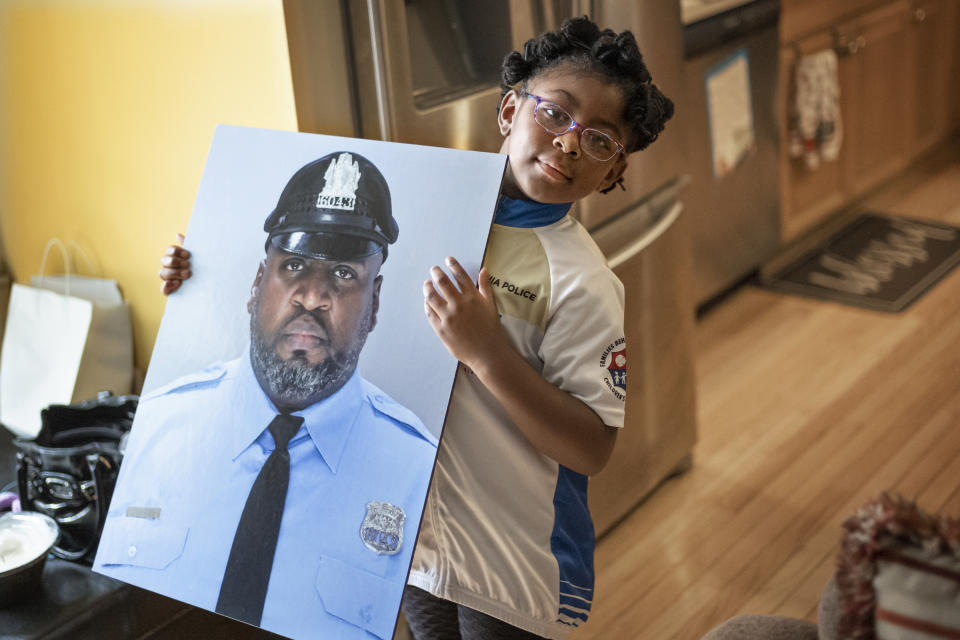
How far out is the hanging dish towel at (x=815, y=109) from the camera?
3.12m

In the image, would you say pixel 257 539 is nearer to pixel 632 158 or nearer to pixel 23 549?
pixel 23 549

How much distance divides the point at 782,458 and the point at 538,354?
1.37 meters

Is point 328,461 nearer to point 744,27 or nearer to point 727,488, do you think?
point 727,488

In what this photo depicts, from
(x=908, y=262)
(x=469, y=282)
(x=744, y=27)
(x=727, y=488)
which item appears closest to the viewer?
(x=469, y=282)

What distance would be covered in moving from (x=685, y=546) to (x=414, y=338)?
1.11 metres

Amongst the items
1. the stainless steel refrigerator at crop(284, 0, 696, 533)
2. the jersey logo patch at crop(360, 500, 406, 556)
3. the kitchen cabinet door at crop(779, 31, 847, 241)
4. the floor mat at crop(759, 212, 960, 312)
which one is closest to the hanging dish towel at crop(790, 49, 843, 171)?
the kitchen cabinet door at crop(779, 31, 847, 241)

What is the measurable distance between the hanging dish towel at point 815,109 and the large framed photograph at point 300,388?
235cm

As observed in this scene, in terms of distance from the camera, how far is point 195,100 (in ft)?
5.08

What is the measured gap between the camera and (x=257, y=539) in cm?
111

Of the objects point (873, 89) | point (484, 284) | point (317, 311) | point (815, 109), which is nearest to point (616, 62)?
point (484, 284)

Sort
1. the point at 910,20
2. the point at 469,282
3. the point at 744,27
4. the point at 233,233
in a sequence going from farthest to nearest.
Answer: the point at 910,20 < the point at 744,27 < the point at 233,233 < the point at 469,282

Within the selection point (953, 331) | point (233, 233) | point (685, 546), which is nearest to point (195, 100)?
point (233, 233)

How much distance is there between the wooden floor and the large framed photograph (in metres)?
0.83

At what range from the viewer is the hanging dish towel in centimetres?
312
